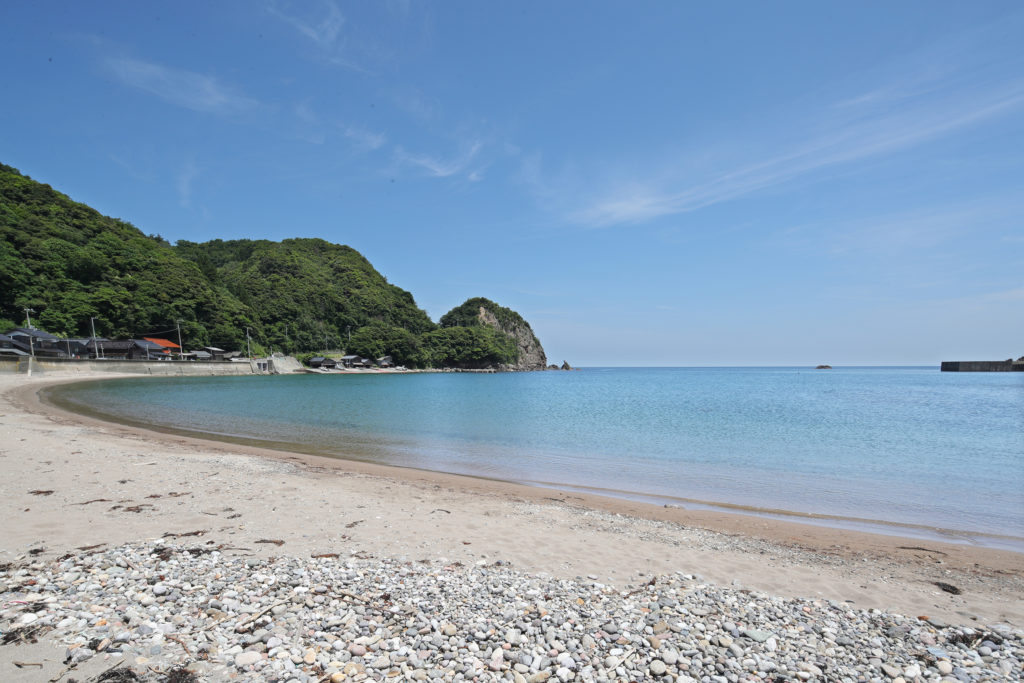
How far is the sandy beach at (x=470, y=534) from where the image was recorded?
535 cm

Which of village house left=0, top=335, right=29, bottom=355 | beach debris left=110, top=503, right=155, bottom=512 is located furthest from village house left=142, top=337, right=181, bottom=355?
beach debris left=110, top=503, right=155, bottom=512

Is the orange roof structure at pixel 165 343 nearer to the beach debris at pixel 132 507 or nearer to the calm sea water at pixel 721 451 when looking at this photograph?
the calm sea water at pixel 721 451

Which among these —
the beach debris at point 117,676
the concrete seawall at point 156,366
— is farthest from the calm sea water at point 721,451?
the concrete seawall at point 156,366

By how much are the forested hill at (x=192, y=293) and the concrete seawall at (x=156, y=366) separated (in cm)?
964

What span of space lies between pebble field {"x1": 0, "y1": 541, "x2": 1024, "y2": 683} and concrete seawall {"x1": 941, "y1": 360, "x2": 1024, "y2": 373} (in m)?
164

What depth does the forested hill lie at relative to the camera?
258 ft

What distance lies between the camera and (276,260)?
14050 centimetres

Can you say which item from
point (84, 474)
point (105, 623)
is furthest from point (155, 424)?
point (105, 623)

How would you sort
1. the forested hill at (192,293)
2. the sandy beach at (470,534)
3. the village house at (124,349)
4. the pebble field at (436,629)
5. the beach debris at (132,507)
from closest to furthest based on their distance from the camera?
the pebble field at (436,629)
the sandy beach at (470,534)
the beach debris at (132,507)
the village house at (124,349)
the forested hill at (192,293)

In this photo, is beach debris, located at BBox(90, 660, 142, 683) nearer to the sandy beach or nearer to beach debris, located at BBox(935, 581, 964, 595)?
the sandy beach

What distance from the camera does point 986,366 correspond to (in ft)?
418

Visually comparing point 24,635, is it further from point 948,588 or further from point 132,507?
point 948,588

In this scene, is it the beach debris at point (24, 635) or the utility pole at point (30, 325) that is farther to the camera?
the utility pole at point (30, 325)

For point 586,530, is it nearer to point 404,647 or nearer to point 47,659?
point 404,647
